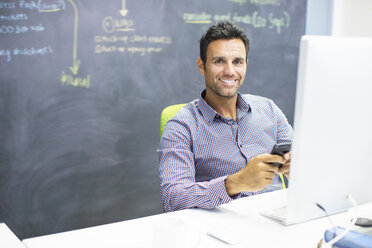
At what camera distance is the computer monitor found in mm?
898

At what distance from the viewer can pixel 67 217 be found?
2275 mm

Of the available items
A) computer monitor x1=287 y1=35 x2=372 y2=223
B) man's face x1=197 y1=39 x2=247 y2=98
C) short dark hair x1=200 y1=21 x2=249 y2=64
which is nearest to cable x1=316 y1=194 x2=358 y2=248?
computer monitor x1=287 y1=35 x2=372 y2=223

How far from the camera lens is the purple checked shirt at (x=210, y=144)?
4.77 feet

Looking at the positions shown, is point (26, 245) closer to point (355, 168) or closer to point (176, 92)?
point (355, 168)

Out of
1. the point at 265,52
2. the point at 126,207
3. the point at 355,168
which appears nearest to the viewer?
the point at 355,168

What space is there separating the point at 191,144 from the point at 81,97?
2.81ft

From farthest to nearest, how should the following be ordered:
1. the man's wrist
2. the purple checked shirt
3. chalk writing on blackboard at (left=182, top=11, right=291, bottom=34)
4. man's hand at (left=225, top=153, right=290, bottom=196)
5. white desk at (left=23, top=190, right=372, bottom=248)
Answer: chalk writing on blackboard at (left=182, top=11, right=291, bottom=34) → the purple checked shirt → the man's wrist → man's hand at (left=225, top=153, right=290, bottom=196) → white desk at (left=23, top=190, right=372, bottom=248)

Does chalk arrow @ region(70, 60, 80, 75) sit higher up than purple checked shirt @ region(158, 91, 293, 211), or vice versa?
chalk arrow @ region(70, 60, 80, 75)

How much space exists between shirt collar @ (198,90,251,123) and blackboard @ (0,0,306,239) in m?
0.70

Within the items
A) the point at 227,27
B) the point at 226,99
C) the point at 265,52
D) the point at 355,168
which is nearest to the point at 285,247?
the point at 355,168

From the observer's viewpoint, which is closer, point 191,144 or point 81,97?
point 191,144

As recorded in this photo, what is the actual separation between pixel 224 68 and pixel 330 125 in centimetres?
91

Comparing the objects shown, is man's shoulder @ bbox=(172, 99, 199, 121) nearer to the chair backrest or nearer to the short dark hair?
the chair backrest

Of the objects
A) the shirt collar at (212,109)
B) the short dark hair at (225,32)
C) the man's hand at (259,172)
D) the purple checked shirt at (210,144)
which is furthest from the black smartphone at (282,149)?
the short dark hair at (225,32)
